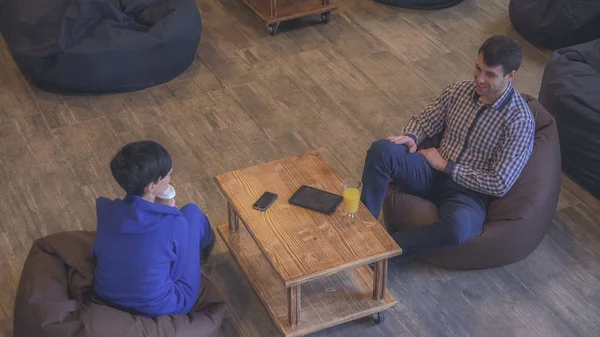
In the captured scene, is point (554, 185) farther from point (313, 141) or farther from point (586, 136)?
point (313, 141)

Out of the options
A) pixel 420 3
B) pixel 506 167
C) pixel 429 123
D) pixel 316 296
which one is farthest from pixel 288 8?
pixel 316 296

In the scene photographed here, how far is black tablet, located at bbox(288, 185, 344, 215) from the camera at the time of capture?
3.12 metres

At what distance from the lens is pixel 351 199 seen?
310 cm

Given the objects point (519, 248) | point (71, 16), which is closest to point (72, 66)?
point (71, 16)

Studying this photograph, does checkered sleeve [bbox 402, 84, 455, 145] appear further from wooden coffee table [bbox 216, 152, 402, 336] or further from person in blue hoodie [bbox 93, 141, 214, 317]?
person in blue hoodie [bbox 93, 141, 214, 317]

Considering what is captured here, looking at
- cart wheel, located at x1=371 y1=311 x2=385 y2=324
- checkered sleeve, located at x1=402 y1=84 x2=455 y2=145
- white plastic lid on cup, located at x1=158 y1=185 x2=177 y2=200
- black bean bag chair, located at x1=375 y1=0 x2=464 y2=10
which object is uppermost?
white plastic lid on cup, located at x1=158 y1=185 x2=177 y2=200

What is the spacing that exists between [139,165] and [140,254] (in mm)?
296

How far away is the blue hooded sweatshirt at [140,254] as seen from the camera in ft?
8.83

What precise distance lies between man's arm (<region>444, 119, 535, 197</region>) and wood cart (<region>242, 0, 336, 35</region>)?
2261 mm

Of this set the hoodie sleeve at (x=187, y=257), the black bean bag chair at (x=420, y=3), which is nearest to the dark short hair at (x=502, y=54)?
the hoodie sleeve at (x=187, y=257)

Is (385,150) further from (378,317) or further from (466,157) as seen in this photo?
(378,317)

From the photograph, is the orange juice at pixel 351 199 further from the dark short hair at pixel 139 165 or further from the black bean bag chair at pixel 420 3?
the black bean bag chair at pixel 420 3

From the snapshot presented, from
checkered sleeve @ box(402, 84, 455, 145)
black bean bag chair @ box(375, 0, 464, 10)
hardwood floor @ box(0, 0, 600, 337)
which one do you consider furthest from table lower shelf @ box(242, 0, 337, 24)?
checkered sleeve @ box(402, 84, 455, 145)

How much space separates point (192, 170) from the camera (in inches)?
160
